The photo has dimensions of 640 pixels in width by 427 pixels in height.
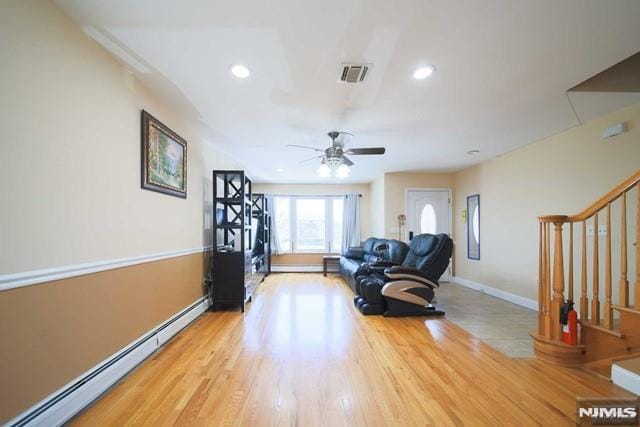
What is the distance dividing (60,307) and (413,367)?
248cm

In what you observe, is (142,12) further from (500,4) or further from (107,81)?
(500,4)

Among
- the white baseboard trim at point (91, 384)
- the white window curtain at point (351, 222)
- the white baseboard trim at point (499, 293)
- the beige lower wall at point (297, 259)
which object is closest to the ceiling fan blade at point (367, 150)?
the white baseboard trim at point (91, 384)

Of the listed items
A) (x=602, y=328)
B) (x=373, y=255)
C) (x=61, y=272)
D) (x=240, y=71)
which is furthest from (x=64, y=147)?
(x=373, y=255)

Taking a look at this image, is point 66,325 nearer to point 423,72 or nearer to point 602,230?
point 423,72

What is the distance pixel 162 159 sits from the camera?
9.02 ft

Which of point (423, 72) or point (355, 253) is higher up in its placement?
point (423, 72)

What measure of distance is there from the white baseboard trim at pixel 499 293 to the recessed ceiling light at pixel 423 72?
3639 mm

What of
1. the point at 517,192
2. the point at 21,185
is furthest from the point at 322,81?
the point at 517,192

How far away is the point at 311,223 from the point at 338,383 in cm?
556

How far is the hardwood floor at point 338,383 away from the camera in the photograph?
1680mm

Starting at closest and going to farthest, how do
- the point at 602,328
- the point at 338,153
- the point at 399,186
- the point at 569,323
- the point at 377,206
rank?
the point at 602,328, the point at 569,323, the point at 338,153, the point at 399,186, the point at 377,206

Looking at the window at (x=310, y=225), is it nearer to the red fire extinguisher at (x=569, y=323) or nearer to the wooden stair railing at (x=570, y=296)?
the wooden stair railing at (x=570, y=296)

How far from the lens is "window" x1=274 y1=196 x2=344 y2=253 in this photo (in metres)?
7.45

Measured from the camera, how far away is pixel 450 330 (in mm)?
3154
